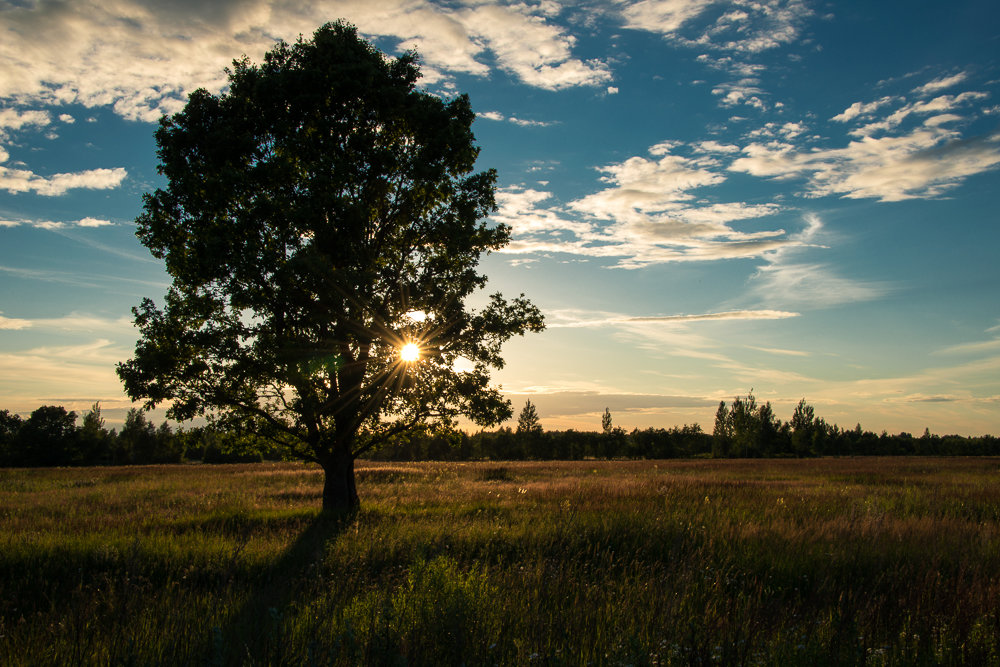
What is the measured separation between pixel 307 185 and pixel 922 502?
19.0 meters

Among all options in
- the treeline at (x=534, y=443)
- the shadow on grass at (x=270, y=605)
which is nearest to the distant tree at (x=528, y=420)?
the treeline at (x=534, y=443)

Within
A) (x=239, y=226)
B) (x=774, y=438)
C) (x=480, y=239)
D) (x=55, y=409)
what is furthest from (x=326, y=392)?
(x=774, y=438)

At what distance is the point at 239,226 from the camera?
12.9 metres

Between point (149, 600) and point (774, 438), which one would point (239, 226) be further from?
point (774, 438)

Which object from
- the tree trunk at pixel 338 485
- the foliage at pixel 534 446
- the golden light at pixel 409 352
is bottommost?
the foliage at pixel 534 446

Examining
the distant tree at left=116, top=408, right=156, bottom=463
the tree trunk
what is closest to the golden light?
the tree trunk

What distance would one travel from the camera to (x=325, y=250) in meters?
14.0

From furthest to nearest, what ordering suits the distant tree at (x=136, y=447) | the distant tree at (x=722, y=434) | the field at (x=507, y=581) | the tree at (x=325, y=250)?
1. the distant tree at (x=722, y=434)
2. the distant tree at (x=136, y=447)
3. the tree at (x=325, y=250)
4. the field at (x=507, y=581)

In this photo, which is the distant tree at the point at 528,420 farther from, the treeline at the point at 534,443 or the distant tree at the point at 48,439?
the distant tree at the point at 48,439

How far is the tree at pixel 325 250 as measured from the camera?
43.3 feet

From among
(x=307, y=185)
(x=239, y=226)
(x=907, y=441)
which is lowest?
(x=907, y=441)

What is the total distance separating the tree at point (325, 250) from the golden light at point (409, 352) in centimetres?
3

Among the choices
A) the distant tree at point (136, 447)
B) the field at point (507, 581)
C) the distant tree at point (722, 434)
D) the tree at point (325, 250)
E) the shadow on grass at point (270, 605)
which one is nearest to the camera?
the shadow on grass at point (270, 605)

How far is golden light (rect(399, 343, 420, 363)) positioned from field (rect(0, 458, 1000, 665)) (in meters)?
4.04
